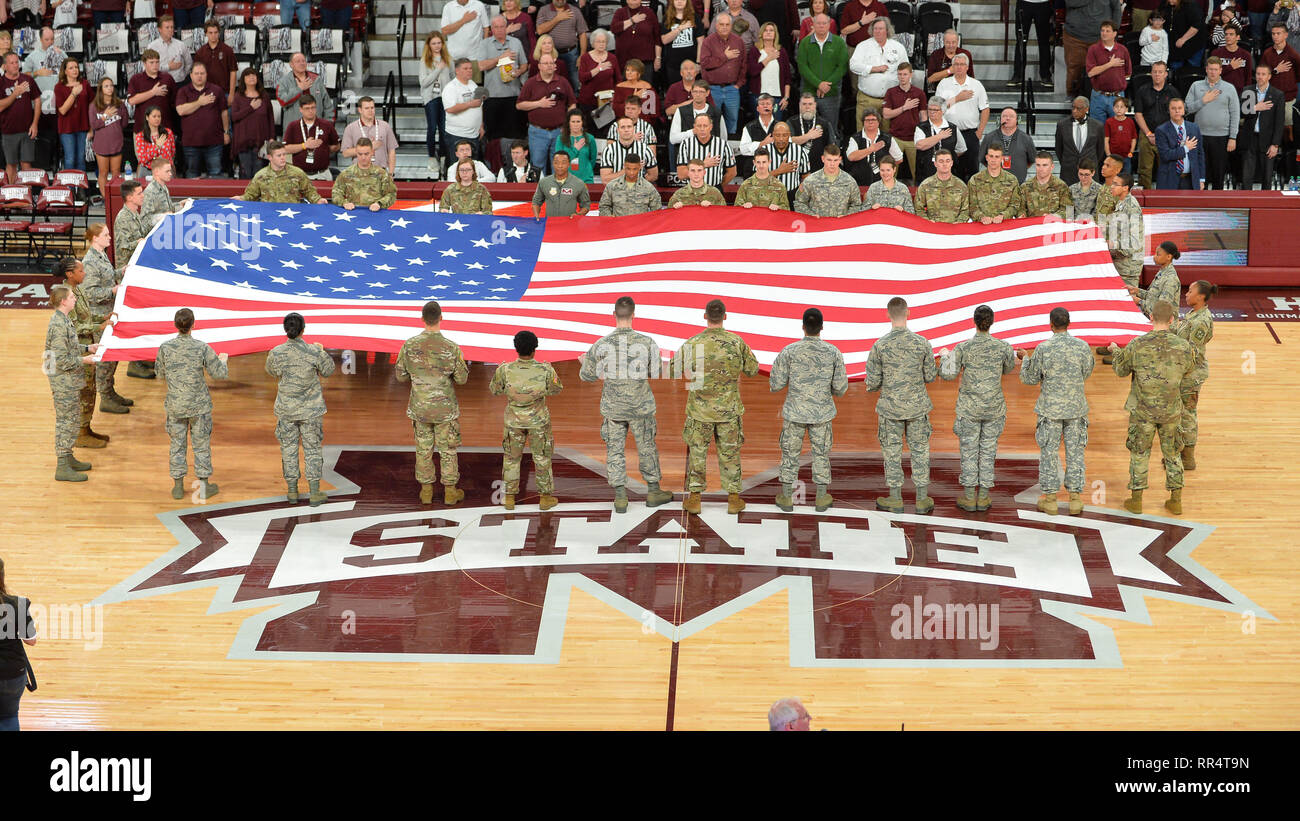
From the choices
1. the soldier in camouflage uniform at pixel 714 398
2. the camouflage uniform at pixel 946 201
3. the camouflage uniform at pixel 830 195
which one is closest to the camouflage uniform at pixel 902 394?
the soldier in camouflage uniform at pixel 714 398

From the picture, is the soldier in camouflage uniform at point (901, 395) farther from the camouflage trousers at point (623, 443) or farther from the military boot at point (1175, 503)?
the military boot at point (1175, 503)

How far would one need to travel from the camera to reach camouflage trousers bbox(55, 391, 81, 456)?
499 inches

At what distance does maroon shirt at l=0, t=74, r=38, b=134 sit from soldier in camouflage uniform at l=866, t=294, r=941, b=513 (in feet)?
34.6

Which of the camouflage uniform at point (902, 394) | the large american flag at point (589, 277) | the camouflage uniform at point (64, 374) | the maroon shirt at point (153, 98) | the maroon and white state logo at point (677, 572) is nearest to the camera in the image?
the maroon and white state logo at point (677, 572)

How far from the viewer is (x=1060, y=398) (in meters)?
11.8

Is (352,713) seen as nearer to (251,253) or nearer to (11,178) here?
(251,253)

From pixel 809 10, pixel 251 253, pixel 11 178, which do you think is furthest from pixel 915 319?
pixel 11 178

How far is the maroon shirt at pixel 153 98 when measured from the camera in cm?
1919

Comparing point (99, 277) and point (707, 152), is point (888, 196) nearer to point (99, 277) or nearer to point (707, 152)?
point (707, 152)

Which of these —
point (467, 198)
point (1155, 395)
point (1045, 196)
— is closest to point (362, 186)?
point (467, 198)

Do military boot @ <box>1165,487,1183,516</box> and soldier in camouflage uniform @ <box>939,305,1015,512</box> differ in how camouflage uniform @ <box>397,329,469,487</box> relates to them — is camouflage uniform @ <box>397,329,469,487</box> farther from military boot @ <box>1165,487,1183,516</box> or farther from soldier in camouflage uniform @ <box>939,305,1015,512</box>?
military boot @ <box>1165,487,1183,516</box>

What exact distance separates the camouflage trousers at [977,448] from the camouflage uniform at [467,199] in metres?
5.86

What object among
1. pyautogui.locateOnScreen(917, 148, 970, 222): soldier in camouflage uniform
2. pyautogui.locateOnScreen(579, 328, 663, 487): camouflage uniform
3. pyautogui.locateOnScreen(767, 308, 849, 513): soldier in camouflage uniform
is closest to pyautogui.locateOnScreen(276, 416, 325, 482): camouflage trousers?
pyautogui.locateOnScreen(579, 328, 663, 487): camouflage uniform

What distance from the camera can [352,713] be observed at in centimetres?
903
